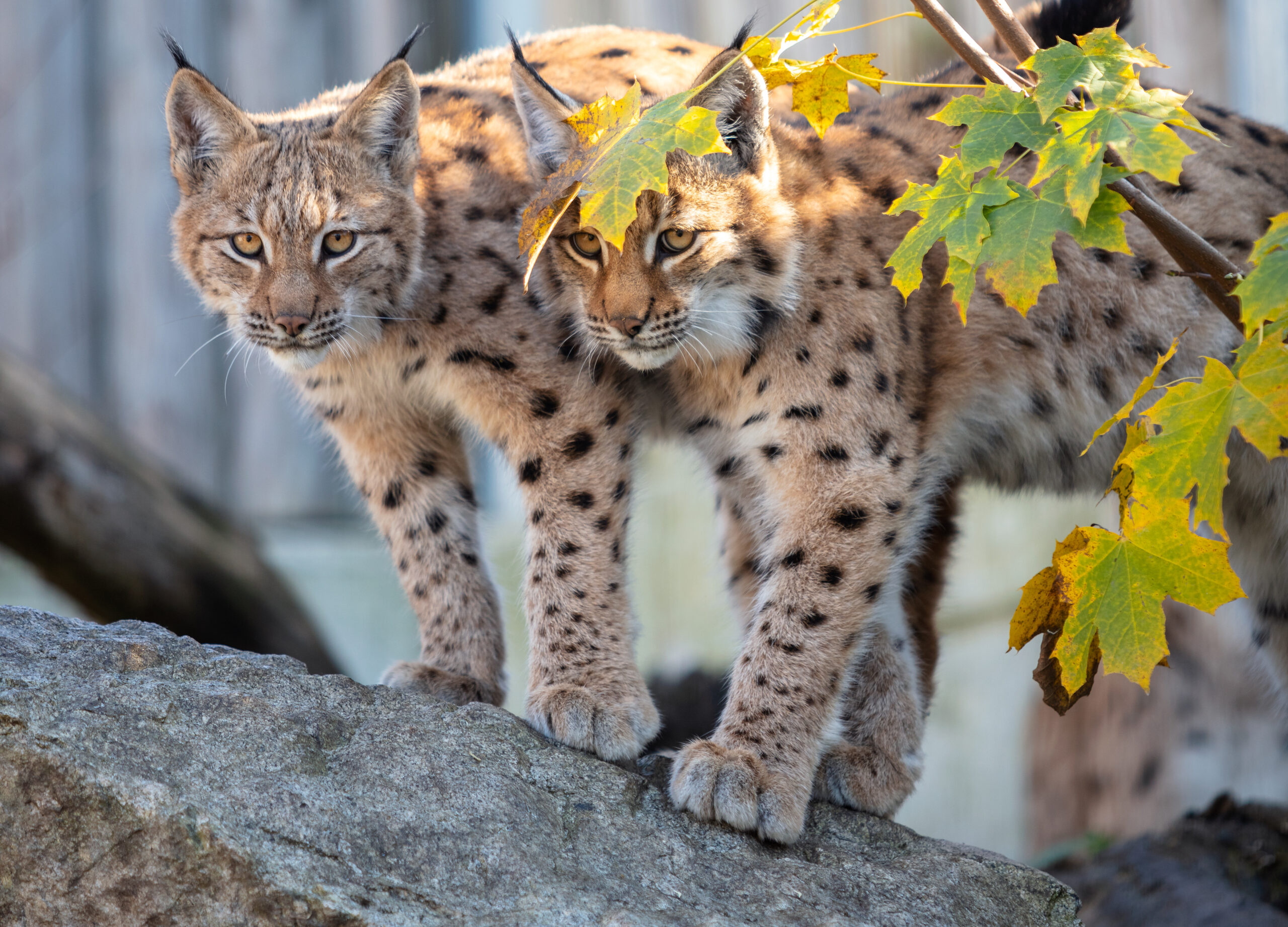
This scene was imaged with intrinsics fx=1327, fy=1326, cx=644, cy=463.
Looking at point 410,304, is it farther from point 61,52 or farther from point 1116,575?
point 61,52

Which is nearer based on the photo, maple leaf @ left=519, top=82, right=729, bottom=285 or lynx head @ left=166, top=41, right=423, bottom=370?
maple leaf @ left=519, top=82, right=729, bottom=285

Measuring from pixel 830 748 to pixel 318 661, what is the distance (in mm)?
3604

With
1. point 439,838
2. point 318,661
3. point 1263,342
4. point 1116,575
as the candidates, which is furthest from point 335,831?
point 318,661

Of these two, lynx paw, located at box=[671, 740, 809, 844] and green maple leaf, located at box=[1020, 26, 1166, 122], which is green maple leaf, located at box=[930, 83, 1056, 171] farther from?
lynx paw, located at box=[671, 740, 809, 844]

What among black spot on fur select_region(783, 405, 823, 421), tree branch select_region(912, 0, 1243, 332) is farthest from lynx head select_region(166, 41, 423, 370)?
tree branch select_region(912, 0, 1243, 332)

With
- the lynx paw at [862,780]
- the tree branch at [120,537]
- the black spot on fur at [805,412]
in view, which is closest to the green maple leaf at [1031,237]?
the black spot on fur at [805,412]

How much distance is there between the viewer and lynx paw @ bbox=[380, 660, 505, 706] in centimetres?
400

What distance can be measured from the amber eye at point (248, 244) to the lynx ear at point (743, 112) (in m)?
1.37

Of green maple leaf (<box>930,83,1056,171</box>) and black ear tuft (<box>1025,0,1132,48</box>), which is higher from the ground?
black ear tuft (<box>1025,0,1132,48</box>)

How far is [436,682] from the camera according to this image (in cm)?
404

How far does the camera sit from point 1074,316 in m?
4.25

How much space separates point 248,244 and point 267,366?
4289mm

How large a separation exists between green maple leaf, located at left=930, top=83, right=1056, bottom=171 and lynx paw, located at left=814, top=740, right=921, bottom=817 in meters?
1.95

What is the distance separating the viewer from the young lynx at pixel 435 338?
12.7 feet
